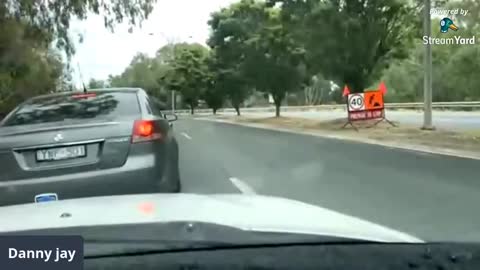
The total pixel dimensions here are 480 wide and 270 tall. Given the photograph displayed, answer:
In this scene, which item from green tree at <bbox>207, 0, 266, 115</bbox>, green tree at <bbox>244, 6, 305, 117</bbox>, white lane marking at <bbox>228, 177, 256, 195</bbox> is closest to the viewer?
white lane marking at <bbox>228, 177, 256, 195</bbox>

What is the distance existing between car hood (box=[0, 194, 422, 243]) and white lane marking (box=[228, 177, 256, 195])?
5.87m

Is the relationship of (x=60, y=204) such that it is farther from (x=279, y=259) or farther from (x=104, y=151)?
(x=104, y=151)

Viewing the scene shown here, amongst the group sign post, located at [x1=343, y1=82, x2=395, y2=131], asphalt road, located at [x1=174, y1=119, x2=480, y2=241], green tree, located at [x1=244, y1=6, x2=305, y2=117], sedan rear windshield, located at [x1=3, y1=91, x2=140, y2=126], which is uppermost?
green tree, located at [x1=244, y1=6, x2=305, y2=117]

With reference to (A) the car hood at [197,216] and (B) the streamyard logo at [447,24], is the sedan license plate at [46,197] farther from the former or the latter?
(B) the streamyard logo at [447,24]

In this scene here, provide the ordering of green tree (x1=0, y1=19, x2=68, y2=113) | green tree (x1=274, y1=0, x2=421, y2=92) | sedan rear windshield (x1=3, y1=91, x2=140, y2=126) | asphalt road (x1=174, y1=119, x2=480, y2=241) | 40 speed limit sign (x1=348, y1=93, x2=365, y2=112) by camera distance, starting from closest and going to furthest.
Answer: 1. sedan rear windshield (x1=3, y1=91, x2=140, y2=126)
2. asphalt road (x1=174, y1=119, x2=480, y2=241)
3. green tree (x1=0, y1=19, x2=68, y2=113)
4. 40 speed limit sign (x1=348, y1=93, x2=365, y2=112)
5. green tree (x1=274, y1=0, x2=421, y2=92)

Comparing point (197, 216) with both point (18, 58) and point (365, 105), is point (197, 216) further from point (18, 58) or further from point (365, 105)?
point (365, 105)

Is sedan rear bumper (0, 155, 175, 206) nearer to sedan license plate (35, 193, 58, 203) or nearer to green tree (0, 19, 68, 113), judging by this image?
sedan license plate (35, 193, 58, 203)

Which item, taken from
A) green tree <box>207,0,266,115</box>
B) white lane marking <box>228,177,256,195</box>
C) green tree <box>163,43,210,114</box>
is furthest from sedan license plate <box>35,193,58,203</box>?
green tree <box>163,43,210,114</box>

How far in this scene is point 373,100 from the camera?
2686cm

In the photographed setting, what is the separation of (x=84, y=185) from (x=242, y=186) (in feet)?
15.1

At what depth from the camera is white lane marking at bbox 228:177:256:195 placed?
389 inches

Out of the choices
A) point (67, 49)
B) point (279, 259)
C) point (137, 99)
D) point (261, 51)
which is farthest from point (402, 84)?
point (279, 259)

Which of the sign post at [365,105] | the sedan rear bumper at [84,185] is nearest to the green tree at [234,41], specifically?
the sign post at [365,105]

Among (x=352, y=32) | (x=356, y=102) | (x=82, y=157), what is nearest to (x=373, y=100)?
(x=356, y=102)
